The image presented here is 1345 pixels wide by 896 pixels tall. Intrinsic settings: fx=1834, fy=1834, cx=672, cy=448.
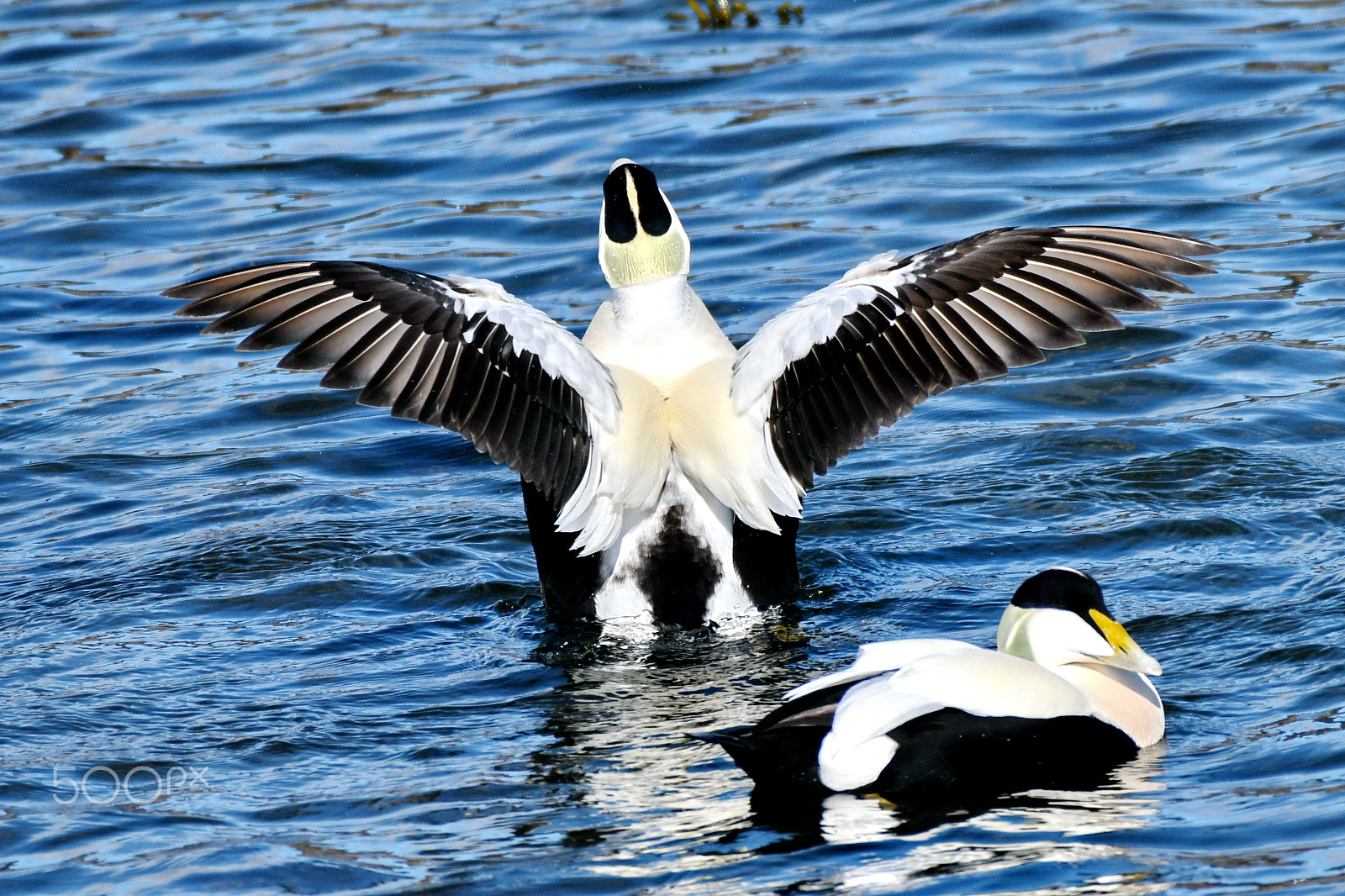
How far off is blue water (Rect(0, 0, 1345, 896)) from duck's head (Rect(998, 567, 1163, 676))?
0.28 metres

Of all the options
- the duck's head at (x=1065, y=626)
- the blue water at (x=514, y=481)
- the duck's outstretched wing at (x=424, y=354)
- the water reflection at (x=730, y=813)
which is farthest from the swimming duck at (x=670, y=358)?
the duck's head at (x=1065, y=626)

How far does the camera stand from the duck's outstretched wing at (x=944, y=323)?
5113 millimetres

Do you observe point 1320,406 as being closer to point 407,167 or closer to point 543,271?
point 543,271

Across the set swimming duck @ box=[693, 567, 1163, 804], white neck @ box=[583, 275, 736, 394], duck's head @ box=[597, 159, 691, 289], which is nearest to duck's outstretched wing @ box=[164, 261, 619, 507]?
white neck @ box=[583, 275, 736, 394]

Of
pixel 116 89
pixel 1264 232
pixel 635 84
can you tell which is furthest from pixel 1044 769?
pixel 116 89

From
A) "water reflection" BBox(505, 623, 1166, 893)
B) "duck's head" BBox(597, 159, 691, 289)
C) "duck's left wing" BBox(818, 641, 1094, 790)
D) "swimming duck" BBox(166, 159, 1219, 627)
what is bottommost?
"water reflection" BBox(505, 623, 1166, 893)

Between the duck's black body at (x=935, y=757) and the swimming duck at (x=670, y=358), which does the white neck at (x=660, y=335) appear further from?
the duck's black body at (x=935, y=757)

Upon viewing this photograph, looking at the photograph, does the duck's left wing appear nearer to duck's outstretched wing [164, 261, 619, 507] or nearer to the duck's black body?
the duck's black body

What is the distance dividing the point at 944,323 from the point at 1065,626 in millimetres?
1199

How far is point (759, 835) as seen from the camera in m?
3.95

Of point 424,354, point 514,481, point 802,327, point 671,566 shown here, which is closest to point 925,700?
point 802,327

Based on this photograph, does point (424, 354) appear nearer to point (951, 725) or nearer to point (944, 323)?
point (944, 323)

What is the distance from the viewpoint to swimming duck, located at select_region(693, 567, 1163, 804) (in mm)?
4066

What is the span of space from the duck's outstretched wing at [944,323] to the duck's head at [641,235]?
43 centimetres
